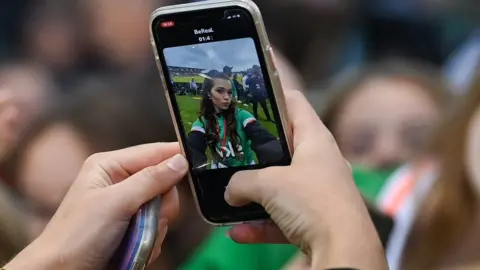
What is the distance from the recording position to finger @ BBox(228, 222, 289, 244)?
50 centimetres

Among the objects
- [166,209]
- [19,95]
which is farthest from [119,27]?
[166,209]

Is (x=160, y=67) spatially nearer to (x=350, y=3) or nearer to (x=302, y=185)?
(x=302, y=185)

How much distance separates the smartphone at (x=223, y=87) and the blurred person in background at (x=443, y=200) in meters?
0.41

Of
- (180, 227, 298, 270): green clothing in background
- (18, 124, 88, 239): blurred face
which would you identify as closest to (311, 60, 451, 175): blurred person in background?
(180, 227, 298, 270): green clothing in background

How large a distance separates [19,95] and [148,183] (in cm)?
46

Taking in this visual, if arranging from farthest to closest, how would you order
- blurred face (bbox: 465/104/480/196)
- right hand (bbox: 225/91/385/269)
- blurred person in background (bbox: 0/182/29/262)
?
blurred face (bbox: 465/104/480/196), blurred person in background (bbox: 0/182/29/262), right hand (bbox: 225/91/385/269)

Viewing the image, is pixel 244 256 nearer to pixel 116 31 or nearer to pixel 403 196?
pixel 403 196

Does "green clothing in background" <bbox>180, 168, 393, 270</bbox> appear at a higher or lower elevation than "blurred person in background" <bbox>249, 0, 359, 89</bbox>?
lower

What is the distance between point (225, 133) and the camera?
476mm

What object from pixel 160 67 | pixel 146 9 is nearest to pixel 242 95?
pixel 160 67

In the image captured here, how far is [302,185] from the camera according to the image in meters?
0.43

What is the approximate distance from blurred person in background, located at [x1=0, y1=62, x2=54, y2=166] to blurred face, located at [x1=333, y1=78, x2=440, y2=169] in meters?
0.39

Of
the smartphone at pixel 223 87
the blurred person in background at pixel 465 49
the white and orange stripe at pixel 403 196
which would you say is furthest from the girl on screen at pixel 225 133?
the blurred person in background at pixel 465 49

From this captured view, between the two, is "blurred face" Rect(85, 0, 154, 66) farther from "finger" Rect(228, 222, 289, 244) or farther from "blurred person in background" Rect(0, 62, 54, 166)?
"finger" Rect(228, 222, 289, 244)
